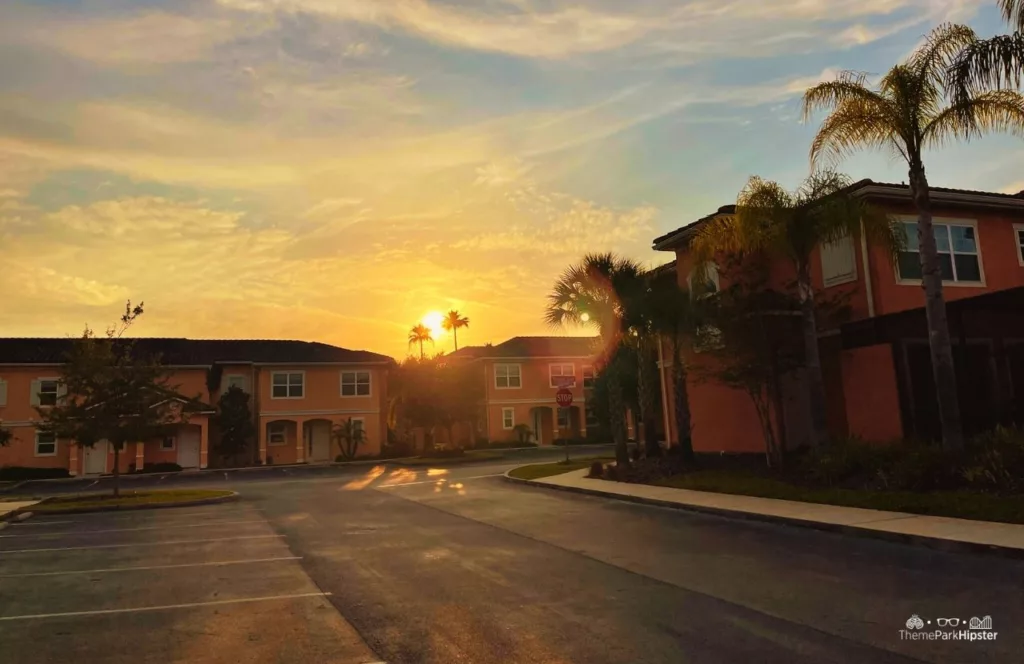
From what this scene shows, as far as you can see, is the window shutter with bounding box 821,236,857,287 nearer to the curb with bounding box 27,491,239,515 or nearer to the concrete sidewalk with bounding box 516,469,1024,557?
the concrete sidewalk with bounding box 516,469,1024,557

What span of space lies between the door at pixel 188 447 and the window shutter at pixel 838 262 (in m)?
36.8

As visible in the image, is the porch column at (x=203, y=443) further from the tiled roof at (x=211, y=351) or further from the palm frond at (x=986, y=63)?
the palm frond at (x=986, y=63)

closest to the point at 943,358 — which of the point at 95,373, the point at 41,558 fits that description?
the point at 41,558

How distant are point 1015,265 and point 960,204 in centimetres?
328

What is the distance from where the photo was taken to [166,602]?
8430 millimetres

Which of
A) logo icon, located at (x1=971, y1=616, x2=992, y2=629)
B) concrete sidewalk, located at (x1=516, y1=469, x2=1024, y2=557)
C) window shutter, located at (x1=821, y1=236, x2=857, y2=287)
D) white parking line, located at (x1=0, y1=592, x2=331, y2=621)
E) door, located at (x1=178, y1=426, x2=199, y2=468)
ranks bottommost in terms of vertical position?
logo icon, located at (x1=971, y1=616, x2=992, y2=629)

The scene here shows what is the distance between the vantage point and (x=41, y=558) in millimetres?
12109

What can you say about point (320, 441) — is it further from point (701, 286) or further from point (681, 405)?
point (701, 286)

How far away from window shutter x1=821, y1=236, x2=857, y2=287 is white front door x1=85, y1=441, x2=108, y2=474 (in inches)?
1563

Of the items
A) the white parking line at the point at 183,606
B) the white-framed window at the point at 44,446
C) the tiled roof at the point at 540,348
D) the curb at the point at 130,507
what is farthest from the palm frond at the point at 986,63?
the white-framed window at the point at 44,446

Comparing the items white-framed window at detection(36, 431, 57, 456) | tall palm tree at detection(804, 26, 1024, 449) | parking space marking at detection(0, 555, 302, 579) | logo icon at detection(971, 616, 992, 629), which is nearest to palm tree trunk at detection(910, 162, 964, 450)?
tall palm tree at detection(804, 26, 1024, 449)

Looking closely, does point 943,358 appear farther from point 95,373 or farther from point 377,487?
point 95,373

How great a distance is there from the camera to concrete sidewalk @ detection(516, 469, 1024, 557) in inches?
386

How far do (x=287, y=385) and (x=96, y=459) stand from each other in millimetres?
11514
